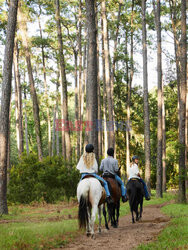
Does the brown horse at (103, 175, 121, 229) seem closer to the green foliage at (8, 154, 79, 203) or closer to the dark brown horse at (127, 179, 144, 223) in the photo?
the dark brown horse at (127, 179, 144, 223)

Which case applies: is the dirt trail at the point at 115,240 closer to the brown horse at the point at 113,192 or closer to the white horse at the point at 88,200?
the white horse at the point at 88,200

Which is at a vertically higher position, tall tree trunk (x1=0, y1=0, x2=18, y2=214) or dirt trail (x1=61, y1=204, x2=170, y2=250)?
tall tree trunk (x1=0, y1=0, x2=18, y2=214)

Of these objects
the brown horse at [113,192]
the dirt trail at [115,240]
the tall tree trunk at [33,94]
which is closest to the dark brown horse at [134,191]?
the brown horse at [113,192]

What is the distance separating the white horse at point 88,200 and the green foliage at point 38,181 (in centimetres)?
1156

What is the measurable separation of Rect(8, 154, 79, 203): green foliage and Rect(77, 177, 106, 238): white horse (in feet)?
37.9

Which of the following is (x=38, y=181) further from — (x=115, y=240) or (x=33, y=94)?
(x=115, y=240)

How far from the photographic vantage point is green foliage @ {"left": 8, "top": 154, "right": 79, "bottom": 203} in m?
20.2

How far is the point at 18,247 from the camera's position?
7004 mm

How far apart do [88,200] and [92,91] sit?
566 centimetres

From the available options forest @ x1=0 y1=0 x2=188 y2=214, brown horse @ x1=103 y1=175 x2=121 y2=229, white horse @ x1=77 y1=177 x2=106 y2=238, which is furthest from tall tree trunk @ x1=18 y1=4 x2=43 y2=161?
white horse @ x1=77 y1=177 x2=106 y2=238

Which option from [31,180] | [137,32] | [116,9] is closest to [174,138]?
[137,32]

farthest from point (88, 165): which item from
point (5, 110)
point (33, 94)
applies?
point (33, 94)

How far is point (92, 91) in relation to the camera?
44.5 feet

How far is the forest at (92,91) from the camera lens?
14812 millimetres
